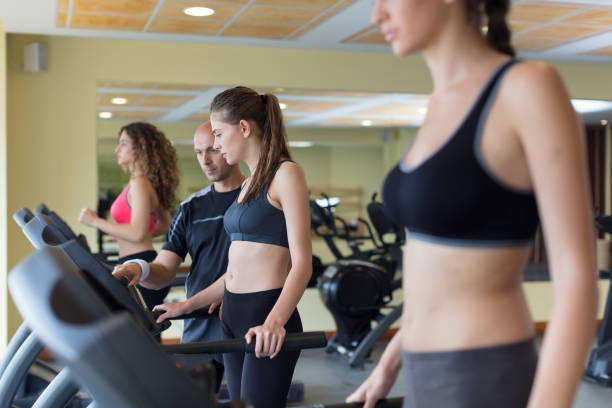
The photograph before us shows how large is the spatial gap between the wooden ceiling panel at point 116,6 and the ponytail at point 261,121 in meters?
2.66

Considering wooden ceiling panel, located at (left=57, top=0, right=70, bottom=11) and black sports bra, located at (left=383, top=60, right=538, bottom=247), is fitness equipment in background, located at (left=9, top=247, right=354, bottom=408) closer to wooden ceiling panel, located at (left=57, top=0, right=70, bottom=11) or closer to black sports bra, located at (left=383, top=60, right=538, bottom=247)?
black sports bra, located at (left=383, top=60, right=538, bottom=247)

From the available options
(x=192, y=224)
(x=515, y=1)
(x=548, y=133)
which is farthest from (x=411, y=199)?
(x=515, y=1)

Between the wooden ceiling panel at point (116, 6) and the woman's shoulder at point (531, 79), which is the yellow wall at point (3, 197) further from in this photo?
the woman's shoulder at point (531, 79)

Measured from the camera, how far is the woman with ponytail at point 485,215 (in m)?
0.84

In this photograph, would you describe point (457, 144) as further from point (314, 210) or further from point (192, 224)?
point (314, 210)

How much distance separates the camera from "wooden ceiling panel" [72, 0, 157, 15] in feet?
14.8

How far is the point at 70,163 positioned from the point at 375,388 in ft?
15.8

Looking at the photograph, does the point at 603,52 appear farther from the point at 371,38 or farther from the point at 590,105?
the point at 371,38

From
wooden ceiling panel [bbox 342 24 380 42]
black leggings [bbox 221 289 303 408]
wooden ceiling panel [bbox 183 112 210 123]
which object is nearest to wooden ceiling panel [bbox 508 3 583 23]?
wooden ceiling panel [bbox 342 24 380 42]

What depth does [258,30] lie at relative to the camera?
5344 mm

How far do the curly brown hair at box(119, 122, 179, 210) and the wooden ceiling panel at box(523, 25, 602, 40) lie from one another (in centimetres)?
295

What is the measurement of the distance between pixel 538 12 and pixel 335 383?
2.71 metres

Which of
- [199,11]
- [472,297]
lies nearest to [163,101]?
[199,11]

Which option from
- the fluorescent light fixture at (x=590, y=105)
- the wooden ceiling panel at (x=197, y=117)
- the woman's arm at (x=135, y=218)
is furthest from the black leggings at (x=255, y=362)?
the fluorescent light fixture at (x=590, y=105)
